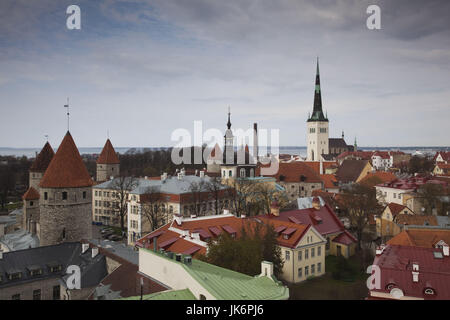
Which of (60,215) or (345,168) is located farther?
(345,168)

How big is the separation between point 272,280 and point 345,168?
5980 centimetres

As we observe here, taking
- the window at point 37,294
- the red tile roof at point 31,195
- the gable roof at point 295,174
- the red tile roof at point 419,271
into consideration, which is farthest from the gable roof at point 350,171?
the window at point 37,294

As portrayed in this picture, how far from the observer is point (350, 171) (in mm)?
68312

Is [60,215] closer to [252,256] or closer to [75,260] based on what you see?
[75,260]

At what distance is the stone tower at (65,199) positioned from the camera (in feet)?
85.1

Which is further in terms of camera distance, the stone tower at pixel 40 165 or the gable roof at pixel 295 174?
the gable roof at pixel 295 174

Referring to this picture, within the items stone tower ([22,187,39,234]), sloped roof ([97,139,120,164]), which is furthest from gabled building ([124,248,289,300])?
sloped roof ([97,139,120,164])

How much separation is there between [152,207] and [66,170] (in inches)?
429

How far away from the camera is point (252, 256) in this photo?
1798 cm

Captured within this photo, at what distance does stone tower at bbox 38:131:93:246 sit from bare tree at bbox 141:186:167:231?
8684 mm

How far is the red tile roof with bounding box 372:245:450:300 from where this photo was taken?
14.4 metres

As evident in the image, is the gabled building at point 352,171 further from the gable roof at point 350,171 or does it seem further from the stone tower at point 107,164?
the stone tower at point 107,164

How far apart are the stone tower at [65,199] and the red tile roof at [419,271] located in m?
19.3
